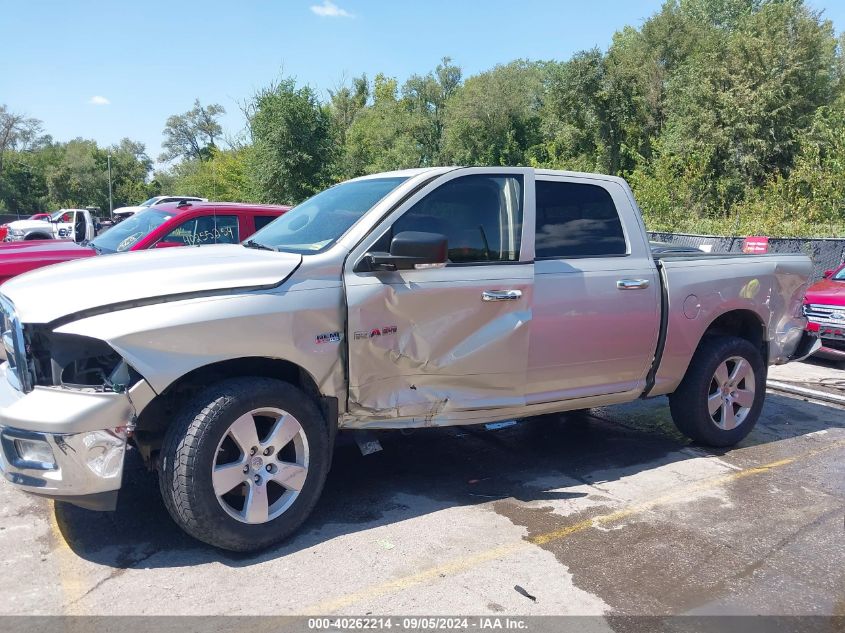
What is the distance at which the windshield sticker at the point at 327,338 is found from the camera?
3.65 m

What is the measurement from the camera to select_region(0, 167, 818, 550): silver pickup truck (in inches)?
127

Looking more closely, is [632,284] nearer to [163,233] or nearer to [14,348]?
[14,348]

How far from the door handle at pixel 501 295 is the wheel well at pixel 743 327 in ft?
6.89

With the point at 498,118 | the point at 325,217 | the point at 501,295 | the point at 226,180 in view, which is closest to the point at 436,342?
the point at 501,295

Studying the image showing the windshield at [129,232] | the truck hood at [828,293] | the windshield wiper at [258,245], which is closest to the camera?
the windshield wiper at [258,245]

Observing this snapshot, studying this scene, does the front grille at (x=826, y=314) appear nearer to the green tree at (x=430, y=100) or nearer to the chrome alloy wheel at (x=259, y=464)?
the chrome alloy wheel at (x=259, y=464)

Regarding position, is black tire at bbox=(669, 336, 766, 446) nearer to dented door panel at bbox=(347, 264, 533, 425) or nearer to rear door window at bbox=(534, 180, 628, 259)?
rear door window at bbox=(534, 180, 628, 259)

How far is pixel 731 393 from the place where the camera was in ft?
17.9

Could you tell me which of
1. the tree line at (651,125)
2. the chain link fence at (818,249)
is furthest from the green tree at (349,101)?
the chain link fence at (818,249)

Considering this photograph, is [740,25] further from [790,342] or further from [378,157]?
[790,342]

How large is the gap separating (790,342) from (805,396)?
2031 millimetres

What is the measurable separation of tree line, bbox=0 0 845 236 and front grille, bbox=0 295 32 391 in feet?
73.9

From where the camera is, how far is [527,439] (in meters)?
5.62

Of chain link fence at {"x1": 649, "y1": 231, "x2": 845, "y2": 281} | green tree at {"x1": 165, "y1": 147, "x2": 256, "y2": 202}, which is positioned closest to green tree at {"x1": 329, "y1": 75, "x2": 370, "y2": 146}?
green tree at {"x1": 165, "y1": 147, "x2": 256, "y2": 202}
